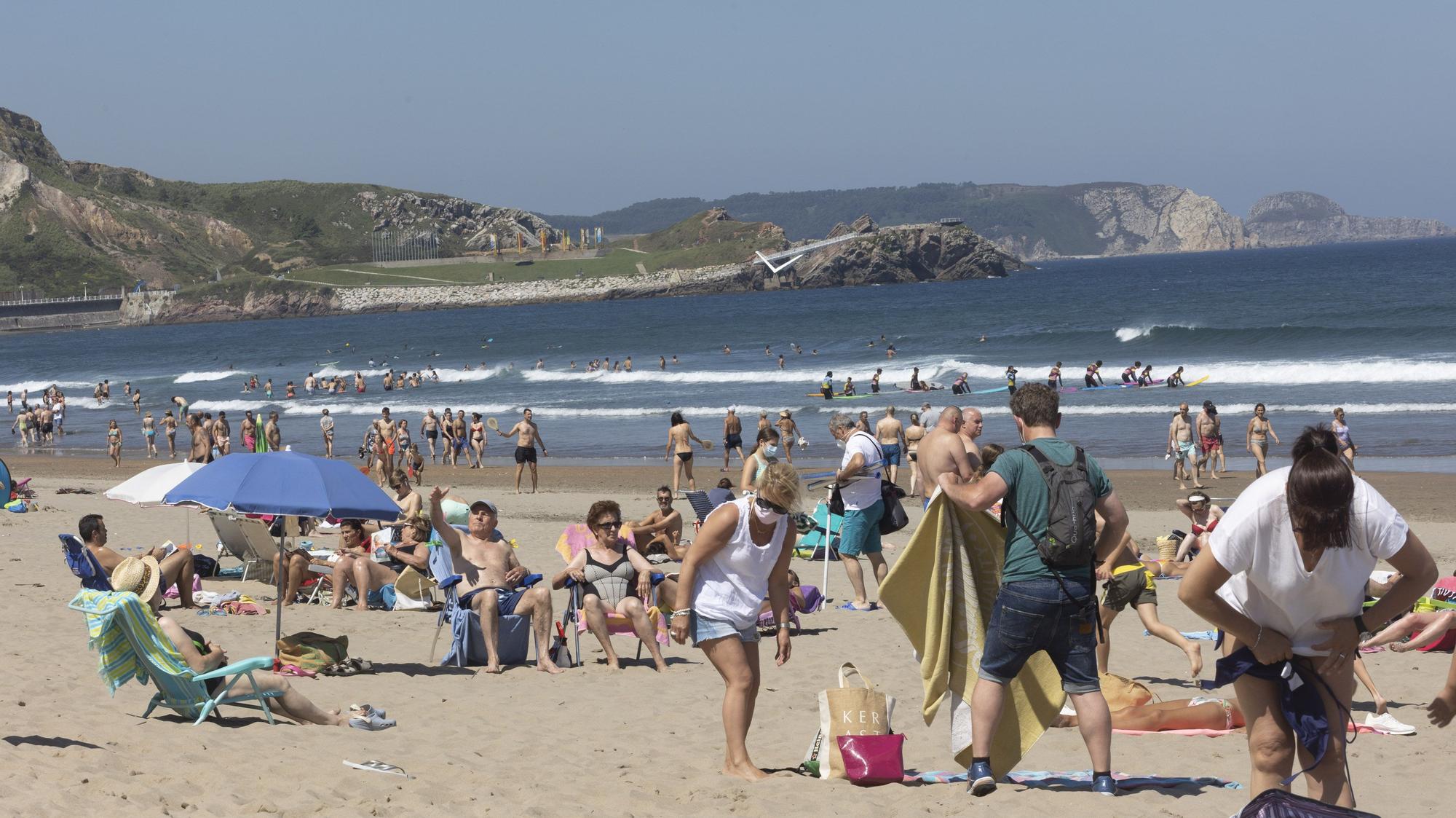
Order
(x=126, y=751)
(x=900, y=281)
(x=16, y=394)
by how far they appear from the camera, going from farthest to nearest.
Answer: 1. (x=900, y=281)
2. (x=16, y=394)
3. (x=126, y=751)

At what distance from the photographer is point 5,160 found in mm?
169625

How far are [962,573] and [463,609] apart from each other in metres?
3.79

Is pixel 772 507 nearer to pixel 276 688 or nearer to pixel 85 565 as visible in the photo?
pixel 276 688

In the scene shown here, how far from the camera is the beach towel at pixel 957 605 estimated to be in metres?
4.71

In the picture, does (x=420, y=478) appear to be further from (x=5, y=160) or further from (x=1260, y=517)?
(x=5, y=160)

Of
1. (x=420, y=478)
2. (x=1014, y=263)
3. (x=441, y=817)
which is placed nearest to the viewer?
(x=441, y=817)

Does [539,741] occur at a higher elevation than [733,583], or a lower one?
lower

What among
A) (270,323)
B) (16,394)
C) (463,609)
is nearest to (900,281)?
(270,323)

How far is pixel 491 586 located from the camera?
7.78 m

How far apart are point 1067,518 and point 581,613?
169 inches

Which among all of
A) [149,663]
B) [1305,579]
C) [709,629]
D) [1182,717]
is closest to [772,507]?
[709,629]

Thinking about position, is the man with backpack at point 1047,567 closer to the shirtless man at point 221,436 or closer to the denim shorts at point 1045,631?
the denim shorts at point 1045,631

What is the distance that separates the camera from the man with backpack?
14.2 feet

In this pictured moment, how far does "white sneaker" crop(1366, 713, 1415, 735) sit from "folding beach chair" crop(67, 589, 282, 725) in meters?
4.80
